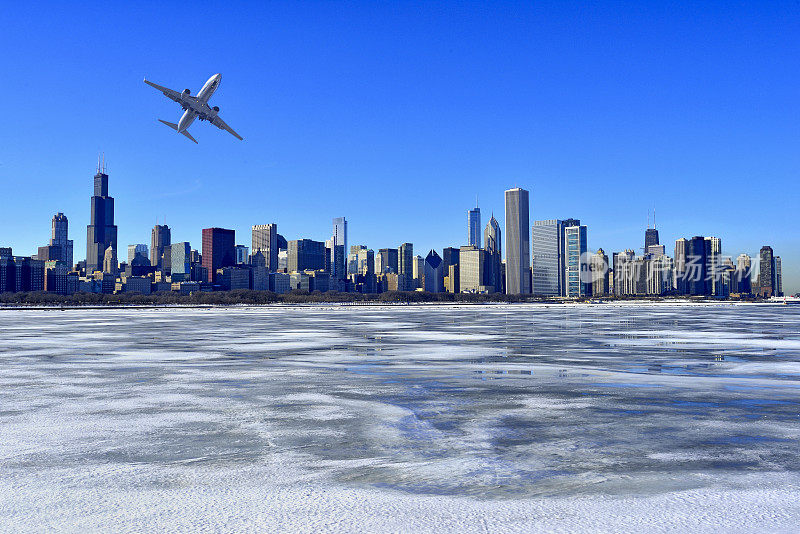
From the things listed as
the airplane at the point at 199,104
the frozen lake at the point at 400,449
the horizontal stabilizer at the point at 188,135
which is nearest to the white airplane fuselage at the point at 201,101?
the airplane at the point at 199,104

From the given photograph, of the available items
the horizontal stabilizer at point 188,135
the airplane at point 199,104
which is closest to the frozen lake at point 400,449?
the airplane at point 199,104

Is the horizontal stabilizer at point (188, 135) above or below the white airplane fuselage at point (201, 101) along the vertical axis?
below

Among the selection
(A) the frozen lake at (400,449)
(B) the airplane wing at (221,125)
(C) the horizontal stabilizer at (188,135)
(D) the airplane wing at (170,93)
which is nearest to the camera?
(A) the frozen lake at (400,449)

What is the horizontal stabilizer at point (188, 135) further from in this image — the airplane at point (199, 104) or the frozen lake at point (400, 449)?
the frozen lake at point (400, 449)

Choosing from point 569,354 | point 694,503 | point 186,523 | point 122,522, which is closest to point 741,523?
point 694,503

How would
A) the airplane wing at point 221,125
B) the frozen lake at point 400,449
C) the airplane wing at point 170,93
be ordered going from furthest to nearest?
the airplane wing at point 221,125 < the airplane wing at point 170,93 < the frozen lake at point 400,449

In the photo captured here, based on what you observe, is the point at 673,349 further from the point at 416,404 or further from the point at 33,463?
the point at 33,463

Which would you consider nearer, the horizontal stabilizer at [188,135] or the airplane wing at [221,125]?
the airplane wing at [221,125]

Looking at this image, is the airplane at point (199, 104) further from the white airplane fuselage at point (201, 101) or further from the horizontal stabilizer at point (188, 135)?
the horizontal stabilizer at point (188, 135)

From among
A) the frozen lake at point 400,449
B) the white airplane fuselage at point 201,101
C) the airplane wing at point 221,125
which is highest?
the white airplane fuselage at point 201,101
